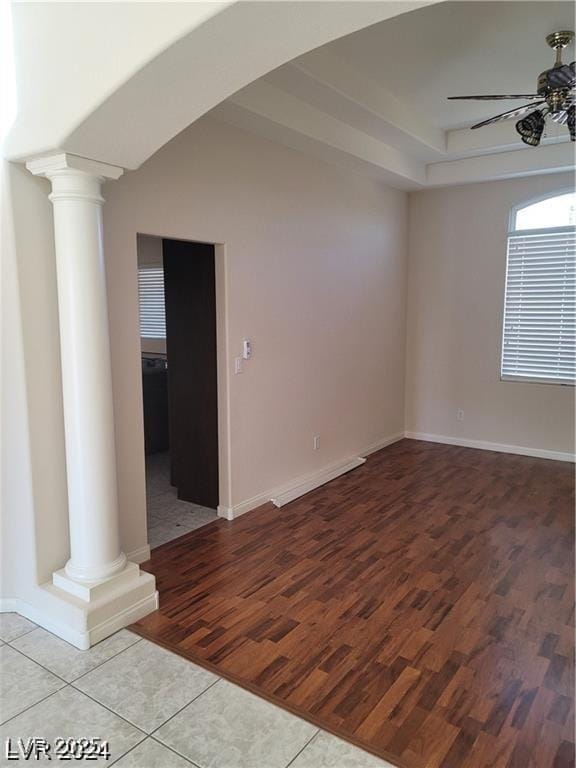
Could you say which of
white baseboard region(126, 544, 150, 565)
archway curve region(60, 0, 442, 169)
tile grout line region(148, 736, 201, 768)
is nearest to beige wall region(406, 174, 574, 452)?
white baseboard region(126, 544, 150, 565)

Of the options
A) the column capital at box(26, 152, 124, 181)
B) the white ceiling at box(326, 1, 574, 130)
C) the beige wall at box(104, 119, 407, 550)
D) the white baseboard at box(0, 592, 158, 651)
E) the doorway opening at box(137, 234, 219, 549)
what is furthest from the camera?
the doorway opening at box(137, 234, 219, 549)

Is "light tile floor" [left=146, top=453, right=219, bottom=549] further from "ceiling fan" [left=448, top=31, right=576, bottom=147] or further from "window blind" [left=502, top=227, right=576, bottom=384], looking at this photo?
"window blind" [left=502, top=227, right=576, bottom=384]

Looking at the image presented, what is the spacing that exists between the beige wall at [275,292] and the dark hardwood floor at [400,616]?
61cm

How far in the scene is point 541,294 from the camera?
5.61 metres

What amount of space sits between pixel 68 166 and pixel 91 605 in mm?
2065

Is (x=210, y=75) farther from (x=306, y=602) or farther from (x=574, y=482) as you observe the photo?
(x=574, y=482)

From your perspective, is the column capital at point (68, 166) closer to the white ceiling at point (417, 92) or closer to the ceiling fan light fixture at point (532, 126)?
the white ceiling at point (417, 92)

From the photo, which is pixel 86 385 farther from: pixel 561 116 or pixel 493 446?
pixel 493 446

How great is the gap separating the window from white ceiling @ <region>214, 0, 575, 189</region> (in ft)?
8.85

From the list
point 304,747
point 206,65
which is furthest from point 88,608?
point 206,65

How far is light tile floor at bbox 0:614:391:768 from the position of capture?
195 cm

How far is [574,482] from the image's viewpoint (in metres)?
4.96

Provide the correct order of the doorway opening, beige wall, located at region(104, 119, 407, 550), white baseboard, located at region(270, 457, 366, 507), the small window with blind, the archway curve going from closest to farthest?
the archway curve
beige wall, located at region(104, 119, 407, 550)
the doorway opening
white baseboard, located at region(270, 457, 366, 507)
the small window with blind

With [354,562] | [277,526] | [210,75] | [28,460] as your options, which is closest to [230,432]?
[277,526]
